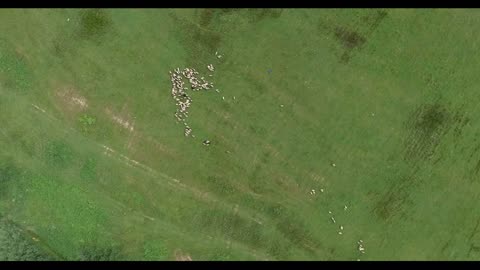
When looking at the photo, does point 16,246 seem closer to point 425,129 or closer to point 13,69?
point 13,69

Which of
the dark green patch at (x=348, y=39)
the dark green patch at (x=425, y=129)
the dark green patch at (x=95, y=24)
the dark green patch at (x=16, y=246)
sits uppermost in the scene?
the dark green patch at (x=348, y=39)

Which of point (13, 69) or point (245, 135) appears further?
point (13, 69)

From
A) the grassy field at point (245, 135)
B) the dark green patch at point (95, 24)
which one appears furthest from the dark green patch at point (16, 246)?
the dark green patch at point (95, 24)

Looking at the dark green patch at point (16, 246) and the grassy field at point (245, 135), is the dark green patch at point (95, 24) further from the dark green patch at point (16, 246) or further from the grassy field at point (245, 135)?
the dark green patch at point (16, 246)

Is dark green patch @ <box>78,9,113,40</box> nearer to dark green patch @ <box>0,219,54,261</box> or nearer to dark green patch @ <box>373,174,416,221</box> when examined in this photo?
dark green patch @ <box>0,219,54,261</box>

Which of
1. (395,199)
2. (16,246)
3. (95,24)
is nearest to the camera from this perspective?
(395,199)

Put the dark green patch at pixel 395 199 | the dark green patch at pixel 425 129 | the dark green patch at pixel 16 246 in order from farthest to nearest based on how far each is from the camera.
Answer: the dark green patch at pixel 16 246 < the dark green patch at pixel 395 199 < the dark green patch at pixel 425 129

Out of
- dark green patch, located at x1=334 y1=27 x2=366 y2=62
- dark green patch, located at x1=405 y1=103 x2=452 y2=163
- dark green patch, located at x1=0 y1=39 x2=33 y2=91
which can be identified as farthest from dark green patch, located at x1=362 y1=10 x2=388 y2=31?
dark green patch, located at x1=0 y1=39 x2=33 y2=91

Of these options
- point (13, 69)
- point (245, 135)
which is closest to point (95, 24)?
point (13, 69)
